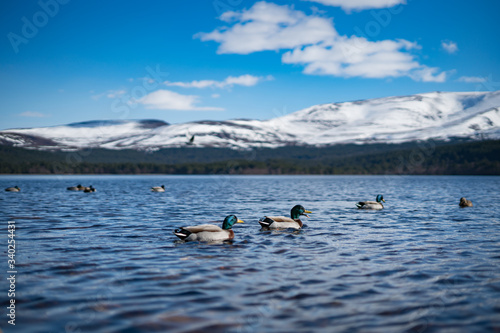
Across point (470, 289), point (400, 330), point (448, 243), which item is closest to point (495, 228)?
point (448, 243)

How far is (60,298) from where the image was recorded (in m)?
10.1

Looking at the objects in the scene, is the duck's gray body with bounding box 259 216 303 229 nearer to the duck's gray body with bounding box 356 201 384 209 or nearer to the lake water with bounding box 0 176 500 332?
the lake water with bounding box 0 176 500 332

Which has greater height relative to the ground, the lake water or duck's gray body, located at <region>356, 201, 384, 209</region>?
duck's gray body, located at <region>356, 201, 384, 209</region>

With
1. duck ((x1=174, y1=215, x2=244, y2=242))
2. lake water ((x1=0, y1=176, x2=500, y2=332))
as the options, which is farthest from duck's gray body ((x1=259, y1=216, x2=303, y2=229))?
duck ((x1=174, y1=215, x2=244, y2=242))

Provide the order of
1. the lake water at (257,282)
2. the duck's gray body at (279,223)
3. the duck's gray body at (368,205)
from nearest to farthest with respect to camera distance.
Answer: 1. the lake water at (257,282)
2. the duck's gray body at (279,223)
3. the duck's gray body at (368,205)

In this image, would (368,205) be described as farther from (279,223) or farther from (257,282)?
(257,282)

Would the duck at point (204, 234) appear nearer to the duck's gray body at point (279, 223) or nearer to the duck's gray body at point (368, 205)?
the duck's gray body at point (279, 223)

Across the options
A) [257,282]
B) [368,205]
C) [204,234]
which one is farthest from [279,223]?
[368,205]

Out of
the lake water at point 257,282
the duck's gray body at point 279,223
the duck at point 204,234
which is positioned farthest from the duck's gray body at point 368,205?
the duck at point 204,234

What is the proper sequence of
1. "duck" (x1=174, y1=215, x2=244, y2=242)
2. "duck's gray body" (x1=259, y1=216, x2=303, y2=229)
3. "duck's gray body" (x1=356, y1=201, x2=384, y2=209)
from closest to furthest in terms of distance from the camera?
"duck" (x1=174, y1=215, x2=244, y2=242), "duck's gray body" (x1=259, y1=216, x2=303, y2=229), "duck's gray body" (x1=356, y1=201, x2=384, y2=209)

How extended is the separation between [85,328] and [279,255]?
828 cm

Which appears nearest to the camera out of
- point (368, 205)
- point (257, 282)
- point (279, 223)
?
point (257, 282)

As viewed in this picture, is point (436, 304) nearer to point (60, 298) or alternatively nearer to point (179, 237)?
point (60, 298)

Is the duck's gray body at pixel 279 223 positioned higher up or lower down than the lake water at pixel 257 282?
higher up
